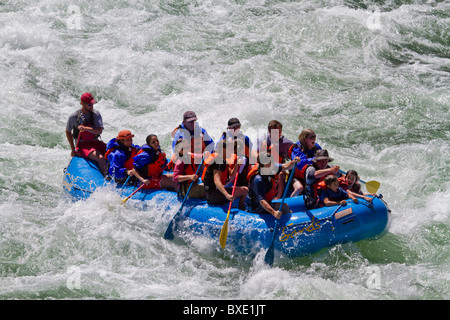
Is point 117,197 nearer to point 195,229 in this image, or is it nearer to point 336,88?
point 195,229

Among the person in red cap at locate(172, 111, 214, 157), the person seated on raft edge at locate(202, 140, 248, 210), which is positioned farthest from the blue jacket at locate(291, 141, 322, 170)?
the person in red cap at locate(172, 111, 214, 157)

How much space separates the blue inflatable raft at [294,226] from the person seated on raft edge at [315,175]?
0.44 feet

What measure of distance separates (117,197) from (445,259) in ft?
12.5

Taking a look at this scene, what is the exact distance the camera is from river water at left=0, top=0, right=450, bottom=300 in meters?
6.07

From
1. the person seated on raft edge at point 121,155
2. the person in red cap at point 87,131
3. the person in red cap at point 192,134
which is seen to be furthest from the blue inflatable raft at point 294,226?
the person in red cap at point 87,131

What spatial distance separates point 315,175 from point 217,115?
12.8ft

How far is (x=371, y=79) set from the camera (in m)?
11.1

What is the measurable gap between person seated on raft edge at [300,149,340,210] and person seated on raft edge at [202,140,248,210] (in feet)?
2.24

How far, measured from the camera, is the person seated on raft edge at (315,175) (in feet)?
20.6

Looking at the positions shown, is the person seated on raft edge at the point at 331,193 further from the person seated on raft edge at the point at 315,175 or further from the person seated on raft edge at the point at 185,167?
the person seated on raft edge at the point at 185,167

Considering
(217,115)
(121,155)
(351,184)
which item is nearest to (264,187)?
(351,184)

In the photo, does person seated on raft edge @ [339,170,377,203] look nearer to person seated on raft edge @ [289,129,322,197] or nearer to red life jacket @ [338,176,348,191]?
red life jacket @ [338,176,348,191]

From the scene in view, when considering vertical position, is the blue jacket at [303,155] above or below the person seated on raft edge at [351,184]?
above

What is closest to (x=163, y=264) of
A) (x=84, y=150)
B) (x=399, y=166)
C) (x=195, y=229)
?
(x=195, y=229)
